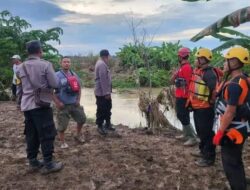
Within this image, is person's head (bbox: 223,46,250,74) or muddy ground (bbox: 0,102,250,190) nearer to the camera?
person's head (bbox: 223,46,250,74)

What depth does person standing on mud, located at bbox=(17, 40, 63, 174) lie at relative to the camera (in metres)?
6.30

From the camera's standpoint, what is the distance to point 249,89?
16.9 feet

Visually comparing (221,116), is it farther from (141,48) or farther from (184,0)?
(141,48)

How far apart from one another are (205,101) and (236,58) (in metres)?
1.66

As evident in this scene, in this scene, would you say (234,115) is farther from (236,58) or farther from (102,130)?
(102,130)

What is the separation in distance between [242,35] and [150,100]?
2.39 meters

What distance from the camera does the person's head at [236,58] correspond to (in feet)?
17.0

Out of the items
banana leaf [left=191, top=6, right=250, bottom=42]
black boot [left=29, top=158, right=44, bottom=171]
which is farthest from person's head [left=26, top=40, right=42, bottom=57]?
banana leaf [left=191, top=6, right=250, bottom=42]

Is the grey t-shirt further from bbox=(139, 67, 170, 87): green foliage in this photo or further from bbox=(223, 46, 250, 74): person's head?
bbox=(139, 67, 170, 87): green foliage

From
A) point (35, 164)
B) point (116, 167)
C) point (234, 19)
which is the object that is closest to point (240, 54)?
point (234, 19)

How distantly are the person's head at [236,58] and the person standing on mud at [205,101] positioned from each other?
149 cm

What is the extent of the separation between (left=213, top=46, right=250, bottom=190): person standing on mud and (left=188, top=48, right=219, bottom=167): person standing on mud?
1.37m

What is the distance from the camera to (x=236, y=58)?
17.1ft

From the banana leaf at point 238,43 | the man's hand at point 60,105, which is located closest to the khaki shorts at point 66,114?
the man's hand at point 60,105
